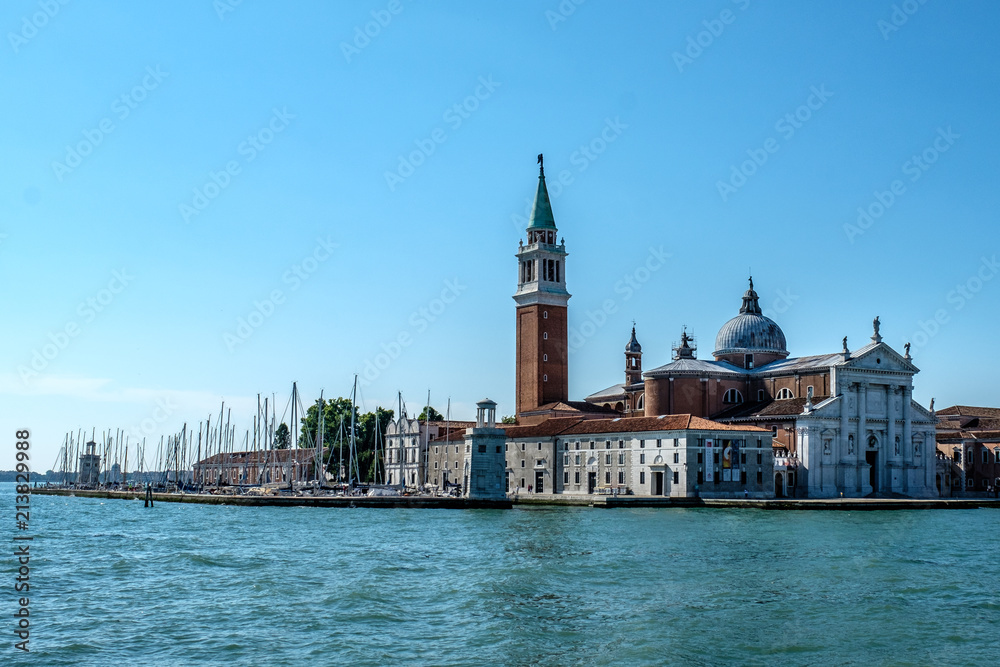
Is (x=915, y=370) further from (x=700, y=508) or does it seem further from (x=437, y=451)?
(x=437, y=451)

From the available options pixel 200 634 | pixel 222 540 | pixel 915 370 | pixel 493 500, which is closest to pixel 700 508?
pixel 493 500

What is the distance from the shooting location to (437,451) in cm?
7288

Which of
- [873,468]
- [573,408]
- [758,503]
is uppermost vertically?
[573,408]

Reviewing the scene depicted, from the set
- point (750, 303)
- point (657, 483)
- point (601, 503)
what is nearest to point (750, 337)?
point (750, 303)

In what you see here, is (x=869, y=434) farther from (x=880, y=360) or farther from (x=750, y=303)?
(x=750, y=303)

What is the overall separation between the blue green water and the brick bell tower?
34.3m

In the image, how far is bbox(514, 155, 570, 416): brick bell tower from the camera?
72.9 metres

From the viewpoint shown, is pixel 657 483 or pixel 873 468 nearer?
pixel 657 483

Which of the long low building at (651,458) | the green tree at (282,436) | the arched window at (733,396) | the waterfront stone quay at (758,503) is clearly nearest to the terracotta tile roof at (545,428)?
the long low building at (651,458)

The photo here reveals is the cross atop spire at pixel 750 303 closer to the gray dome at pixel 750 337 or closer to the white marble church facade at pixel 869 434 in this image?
the gray dome at pixel 750 337

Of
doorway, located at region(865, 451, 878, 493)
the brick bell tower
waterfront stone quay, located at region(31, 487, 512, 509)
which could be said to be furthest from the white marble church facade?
waterfront stone quay, located at region(31, 487, 512, 509)

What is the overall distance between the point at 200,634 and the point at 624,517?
29.9 meters

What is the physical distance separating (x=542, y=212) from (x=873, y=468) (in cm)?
2728

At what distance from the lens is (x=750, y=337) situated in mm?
→ 73812
